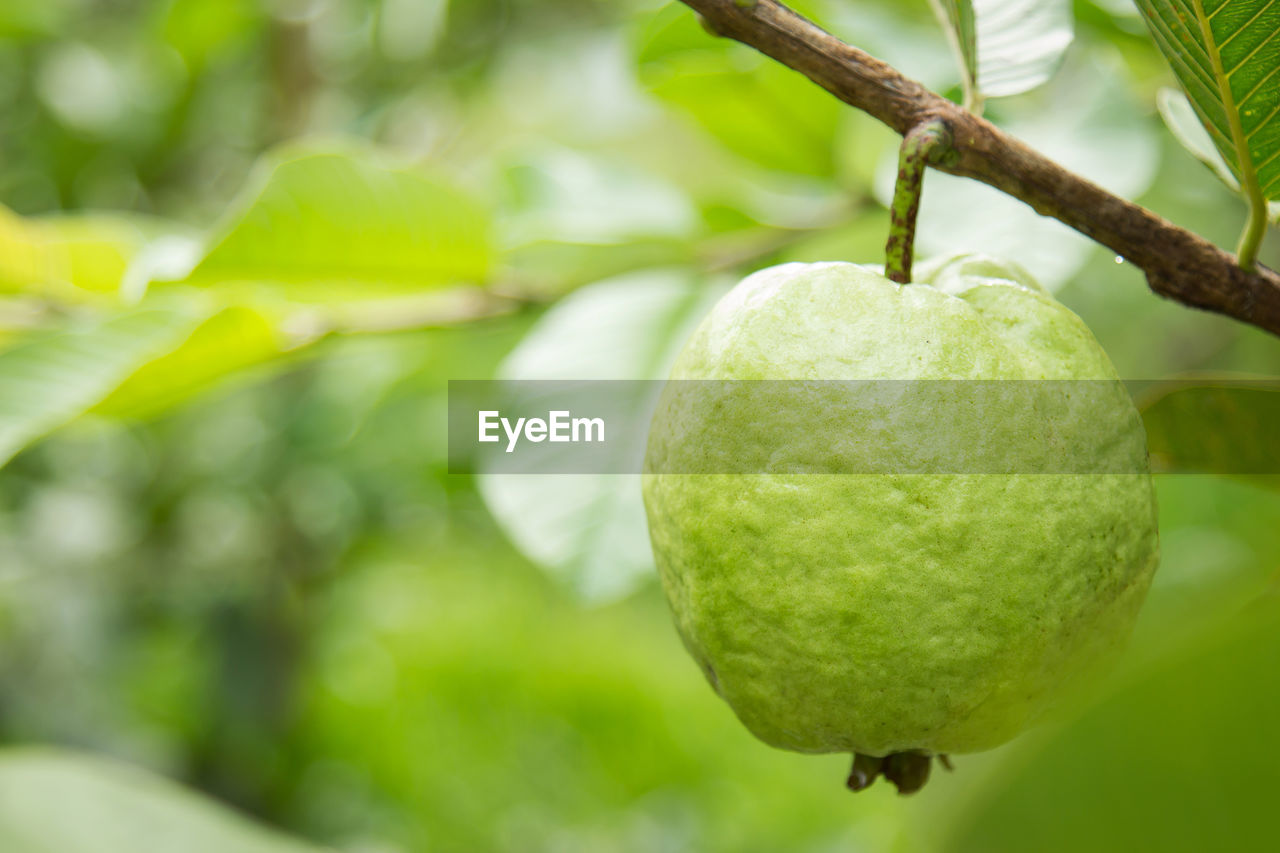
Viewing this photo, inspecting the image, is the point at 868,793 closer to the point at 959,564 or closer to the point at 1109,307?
the point at 1109,307

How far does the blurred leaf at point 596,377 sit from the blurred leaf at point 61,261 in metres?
0.40

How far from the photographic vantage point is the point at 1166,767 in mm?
340

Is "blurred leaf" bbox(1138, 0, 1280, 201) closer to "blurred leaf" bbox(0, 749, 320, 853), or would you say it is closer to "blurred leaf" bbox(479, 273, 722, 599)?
"blurred leaf" bbox(479, 273, 722, 599)

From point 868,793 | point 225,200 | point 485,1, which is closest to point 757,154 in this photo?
point 485,1

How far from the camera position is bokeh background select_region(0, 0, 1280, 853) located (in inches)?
29.3

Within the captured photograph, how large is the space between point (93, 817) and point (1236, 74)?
43.2 inches

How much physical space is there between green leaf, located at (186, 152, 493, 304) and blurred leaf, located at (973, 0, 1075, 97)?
1.38 ft

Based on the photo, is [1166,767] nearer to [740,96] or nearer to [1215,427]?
[1215,427]

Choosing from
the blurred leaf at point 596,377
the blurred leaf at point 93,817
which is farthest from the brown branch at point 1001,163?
the blurred leaf at point 93,817

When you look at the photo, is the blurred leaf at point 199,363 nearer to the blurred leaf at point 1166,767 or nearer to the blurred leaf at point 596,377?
the blurred leaf at point 596,377

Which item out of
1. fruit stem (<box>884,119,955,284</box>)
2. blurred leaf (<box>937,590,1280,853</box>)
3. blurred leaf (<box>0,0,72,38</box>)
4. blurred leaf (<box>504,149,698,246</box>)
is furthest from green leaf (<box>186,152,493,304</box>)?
blurred leaf (<box>0,0,72,38</box>)

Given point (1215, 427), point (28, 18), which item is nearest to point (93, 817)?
point (1215, 427)

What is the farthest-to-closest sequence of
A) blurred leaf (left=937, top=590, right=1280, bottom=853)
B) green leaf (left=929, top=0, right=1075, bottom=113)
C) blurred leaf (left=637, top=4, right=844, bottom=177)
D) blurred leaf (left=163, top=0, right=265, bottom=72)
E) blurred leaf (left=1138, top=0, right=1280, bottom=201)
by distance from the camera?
Result: blurred leaf (left=163, top=0, right=265, bottom=72)
blurred leaf (left=637, top=4, right=844, bottom=177)
green leaf (left=929, top=0, right=1075, bottom=113)
blurred leaf (left=1138, top=0, right=1280, bottom=201)
blurred leaf (left=937, top=590, right=1280, bottom=853)

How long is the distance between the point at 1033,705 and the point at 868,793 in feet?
8.64
